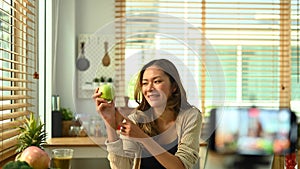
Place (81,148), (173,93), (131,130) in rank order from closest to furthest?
(131,130)
(173,93)
(81,148)

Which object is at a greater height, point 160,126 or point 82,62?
point 82,62

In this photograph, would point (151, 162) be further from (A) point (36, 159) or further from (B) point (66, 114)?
(B) point (66, 114)

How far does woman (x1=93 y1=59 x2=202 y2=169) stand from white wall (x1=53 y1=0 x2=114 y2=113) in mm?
1757

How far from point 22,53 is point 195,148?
120cm

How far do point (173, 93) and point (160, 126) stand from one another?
0.44 ft

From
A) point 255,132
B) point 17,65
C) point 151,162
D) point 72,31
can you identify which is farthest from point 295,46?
point 151,162

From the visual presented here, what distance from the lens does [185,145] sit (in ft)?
6.41

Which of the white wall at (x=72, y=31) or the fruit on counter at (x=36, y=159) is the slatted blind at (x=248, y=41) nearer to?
the white wall at (x=72, y=31)

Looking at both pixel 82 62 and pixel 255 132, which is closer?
pixel 255 132

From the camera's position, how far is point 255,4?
13.1ft

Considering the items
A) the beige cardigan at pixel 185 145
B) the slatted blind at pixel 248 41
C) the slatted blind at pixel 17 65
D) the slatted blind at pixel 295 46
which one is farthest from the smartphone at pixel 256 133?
the beige cardigan at pixel 185 145

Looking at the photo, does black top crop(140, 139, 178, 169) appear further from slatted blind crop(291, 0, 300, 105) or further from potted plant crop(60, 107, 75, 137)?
slatted blind crop(291, 0, 300, 105)

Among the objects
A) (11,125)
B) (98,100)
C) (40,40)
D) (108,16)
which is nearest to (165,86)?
(98,100)

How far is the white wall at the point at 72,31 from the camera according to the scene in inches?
147
